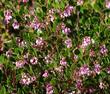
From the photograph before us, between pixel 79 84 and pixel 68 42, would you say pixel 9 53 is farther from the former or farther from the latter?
pixel 79 84

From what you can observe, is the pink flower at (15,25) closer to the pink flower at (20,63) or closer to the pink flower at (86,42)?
the pink flower at (20,63)

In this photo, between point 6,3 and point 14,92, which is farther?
point 6,3

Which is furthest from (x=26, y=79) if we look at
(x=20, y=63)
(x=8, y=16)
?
(x=8, y=16)

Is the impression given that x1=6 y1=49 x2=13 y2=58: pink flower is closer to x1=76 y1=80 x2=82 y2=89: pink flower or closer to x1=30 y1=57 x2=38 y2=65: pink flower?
x1=30 y1=57 x2=38 y2=65: pink flower

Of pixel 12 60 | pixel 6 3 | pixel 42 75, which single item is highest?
pixel 6 3

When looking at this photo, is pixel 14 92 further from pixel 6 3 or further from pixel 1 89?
pixel 6 3

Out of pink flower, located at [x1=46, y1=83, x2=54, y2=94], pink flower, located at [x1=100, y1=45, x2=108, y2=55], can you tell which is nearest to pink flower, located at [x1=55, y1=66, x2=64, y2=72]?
pink flower, located at [x1=46, y1=83, x2=54, y2=94]

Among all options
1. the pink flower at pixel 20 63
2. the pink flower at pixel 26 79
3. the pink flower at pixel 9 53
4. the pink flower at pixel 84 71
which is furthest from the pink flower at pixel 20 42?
the pink flower at pixel 84 71

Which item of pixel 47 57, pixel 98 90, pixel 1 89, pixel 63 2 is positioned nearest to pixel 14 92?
pixel 1 89
